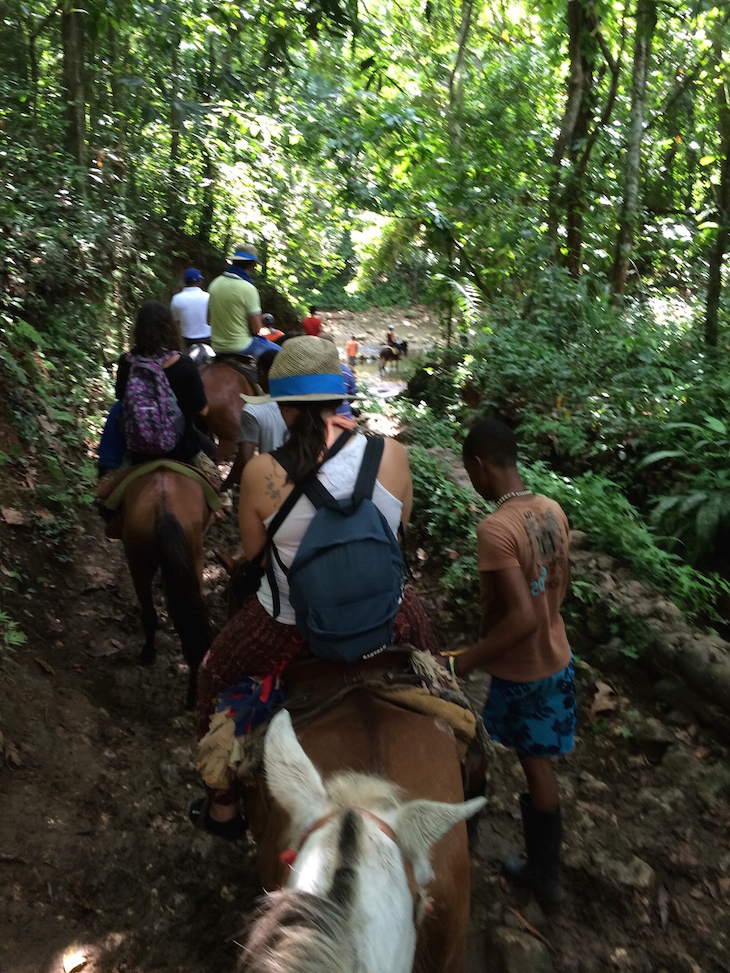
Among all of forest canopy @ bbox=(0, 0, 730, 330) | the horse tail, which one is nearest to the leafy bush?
the horse tail

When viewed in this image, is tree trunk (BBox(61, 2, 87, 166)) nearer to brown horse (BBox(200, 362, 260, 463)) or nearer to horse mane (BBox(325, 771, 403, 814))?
brown horse (BBox(200, 362, 260, 463))

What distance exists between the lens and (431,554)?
643cm

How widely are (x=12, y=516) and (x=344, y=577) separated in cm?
427

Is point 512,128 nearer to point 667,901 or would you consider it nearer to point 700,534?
point 700,534

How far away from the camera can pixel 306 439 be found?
2.36 meters

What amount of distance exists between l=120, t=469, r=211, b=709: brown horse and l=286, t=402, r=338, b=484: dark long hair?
7.22 feet

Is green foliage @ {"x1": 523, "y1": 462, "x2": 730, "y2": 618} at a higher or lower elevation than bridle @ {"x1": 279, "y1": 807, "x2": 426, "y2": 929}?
lower

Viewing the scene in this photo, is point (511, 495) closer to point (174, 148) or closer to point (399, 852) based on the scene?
point (399, 852)

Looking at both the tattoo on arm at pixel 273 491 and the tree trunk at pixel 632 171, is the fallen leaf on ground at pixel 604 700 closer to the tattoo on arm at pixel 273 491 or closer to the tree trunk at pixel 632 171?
the tattoo on arm at pixel 273 491

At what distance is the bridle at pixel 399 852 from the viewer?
5.40ft

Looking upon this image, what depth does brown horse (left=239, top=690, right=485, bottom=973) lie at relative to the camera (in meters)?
1.34

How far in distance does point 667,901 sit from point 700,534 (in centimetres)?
287

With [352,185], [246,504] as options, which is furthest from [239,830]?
[352,185]

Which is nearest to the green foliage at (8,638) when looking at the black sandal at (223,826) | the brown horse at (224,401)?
the black sandal at (223,826)
